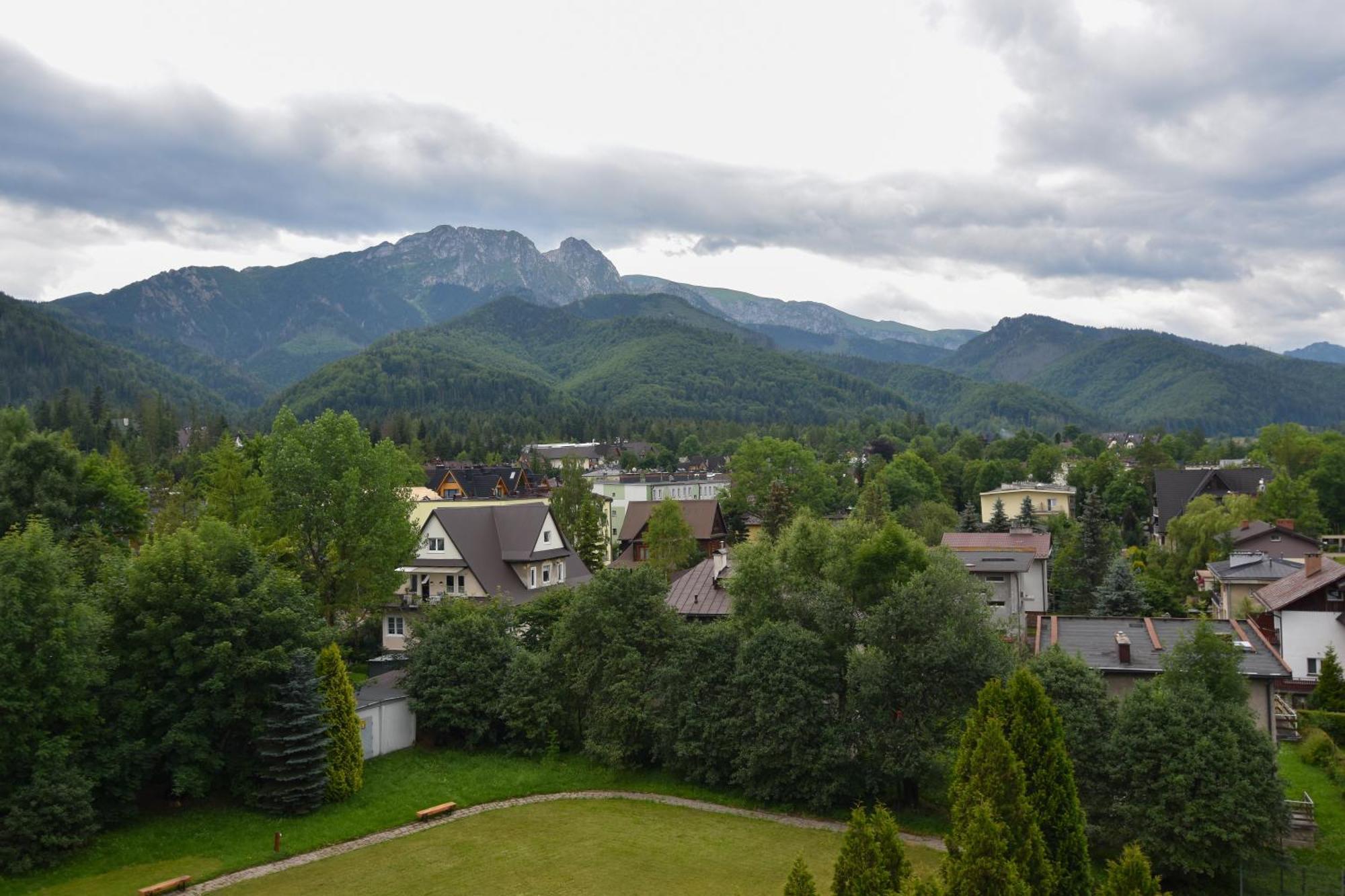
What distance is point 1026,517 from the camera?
79.6 m

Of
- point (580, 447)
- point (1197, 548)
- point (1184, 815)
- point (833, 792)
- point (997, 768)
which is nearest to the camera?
point (997, 768)

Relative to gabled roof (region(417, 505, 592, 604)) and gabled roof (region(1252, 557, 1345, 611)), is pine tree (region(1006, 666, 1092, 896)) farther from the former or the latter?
gabled roof (region(417, 505, 592, 604))

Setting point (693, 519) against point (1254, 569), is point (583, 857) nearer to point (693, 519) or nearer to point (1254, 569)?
point (1254, 569)

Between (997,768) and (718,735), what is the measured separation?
37.5ft

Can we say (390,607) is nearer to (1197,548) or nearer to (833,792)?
(833,792)

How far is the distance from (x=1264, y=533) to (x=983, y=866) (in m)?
50.1

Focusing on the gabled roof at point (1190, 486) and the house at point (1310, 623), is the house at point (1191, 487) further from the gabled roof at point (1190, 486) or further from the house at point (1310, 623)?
the house at point (1310, 623)

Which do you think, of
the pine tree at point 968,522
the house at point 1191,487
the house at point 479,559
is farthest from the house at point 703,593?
the house at point 1191,487

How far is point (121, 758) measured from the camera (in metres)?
22.2

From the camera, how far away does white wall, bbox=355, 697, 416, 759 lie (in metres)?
28.5

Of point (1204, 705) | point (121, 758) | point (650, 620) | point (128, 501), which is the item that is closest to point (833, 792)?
point (650, 620)

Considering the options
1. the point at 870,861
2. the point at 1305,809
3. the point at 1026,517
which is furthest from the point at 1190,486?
the point at 870,861

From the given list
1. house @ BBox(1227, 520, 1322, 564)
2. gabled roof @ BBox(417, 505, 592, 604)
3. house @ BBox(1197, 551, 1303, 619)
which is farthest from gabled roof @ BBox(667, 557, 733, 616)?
house @ BBox(1227, 520, 1322, 564)

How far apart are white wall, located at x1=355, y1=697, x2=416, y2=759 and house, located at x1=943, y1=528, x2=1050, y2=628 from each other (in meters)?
20.9
